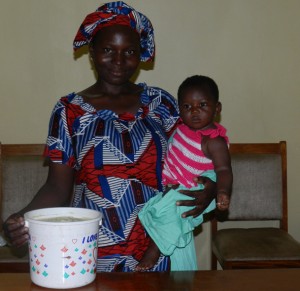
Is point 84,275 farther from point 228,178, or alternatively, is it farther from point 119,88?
point 119,88

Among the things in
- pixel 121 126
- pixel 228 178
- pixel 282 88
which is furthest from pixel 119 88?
pixel 282 88

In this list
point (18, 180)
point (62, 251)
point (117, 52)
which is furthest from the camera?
point (18, 180)

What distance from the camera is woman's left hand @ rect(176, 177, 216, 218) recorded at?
1.62 meters

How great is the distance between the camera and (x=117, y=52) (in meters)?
1.73

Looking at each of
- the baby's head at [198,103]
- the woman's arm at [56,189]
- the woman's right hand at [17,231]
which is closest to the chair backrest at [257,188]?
the baby's head at [198,103]

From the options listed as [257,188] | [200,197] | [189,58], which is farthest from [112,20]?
[257,188]

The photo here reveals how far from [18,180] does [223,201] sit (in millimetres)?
1729

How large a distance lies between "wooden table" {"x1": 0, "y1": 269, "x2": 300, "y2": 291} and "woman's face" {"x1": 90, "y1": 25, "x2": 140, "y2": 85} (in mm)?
677

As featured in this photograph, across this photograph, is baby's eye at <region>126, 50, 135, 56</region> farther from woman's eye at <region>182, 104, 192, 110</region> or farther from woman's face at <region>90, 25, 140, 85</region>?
woman's eye at <region>182, 104, 192, 110</region>

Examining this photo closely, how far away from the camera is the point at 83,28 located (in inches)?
70.6

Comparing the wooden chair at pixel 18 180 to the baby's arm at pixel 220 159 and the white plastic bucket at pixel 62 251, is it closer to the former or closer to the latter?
the baby's arm at pixel 220 159

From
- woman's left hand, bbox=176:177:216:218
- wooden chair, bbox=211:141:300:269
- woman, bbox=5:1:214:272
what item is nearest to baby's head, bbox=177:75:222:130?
woman, bbox=5:1:214:272

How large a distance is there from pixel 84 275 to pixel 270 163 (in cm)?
207

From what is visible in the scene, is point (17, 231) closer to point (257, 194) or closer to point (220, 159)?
point (220, 159)
